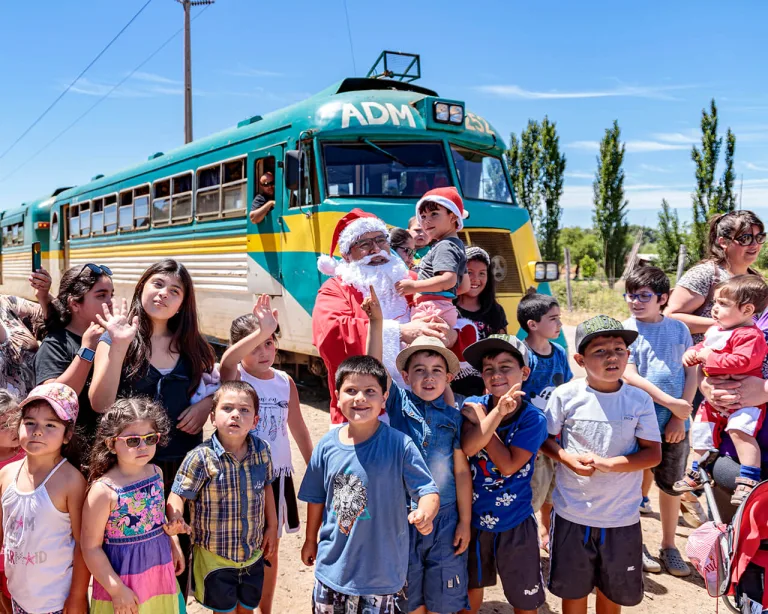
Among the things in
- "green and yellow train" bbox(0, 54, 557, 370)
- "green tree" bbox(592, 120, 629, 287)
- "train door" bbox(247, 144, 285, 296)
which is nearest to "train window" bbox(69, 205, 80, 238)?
"green and yellow train" bbox(0, 54, 557, 370)

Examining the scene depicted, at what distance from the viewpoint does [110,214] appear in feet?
37.2

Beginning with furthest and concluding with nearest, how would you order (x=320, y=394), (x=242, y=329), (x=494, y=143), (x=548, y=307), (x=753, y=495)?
(x=320, y=394)
(x=494, y=143)
(x=548, y=307)
(x=242, y=329)
(x=753, y=495)

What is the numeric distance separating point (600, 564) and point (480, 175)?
508 centimetres

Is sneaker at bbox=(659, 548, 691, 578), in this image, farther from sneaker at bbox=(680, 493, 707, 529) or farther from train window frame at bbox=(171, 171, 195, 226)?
train window frame at bbox=(171, 171, 195, 226)

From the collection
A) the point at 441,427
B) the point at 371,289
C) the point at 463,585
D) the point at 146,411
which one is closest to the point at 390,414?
the point at 441,427

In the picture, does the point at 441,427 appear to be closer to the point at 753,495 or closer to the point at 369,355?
the point at 369,355

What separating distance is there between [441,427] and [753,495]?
127 cm

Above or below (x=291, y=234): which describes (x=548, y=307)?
below

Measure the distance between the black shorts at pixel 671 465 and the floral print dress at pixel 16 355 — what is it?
145 inches

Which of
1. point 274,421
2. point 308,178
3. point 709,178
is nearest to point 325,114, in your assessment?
point 308,178

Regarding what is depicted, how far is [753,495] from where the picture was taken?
2.33 meters

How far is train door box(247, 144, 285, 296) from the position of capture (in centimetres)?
693

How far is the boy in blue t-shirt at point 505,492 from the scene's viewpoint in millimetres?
2707

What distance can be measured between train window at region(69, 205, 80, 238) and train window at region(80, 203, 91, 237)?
27 cm
